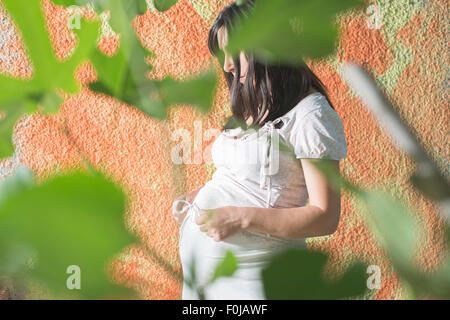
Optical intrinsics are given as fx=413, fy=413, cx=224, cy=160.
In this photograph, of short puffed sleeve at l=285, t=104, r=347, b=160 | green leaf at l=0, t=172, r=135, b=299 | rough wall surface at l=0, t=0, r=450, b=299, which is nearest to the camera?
green leaf at l=0, t=172, r=135, b=299

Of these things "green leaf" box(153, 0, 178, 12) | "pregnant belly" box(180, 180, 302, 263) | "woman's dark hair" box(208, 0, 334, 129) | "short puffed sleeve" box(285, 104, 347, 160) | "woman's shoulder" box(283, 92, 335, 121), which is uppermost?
"woman's dark hair" box(208, 0, 334, 129)

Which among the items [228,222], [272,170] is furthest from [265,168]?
[228,222]

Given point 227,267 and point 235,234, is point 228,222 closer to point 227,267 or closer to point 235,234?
point 235,234

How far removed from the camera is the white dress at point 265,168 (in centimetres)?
68

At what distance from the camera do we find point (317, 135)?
671 millimetres

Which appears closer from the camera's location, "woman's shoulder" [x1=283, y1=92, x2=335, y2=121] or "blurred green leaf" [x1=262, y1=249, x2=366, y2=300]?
"blurred green leaf" [x1=262, y1=249, x2=366, y2=300]

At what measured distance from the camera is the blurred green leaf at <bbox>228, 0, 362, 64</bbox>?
0.17 feet

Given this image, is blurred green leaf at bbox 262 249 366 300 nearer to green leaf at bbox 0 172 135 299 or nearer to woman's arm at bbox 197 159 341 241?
green leaf at bbox 0 172 135 299

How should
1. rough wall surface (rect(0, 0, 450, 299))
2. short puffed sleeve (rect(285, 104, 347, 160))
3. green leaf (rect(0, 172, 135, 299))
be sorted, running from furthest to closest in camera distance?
rough wall surface (rect(0, 0, 450, 299))
short puffed sleeve (rect(285, 104, 347, 160))
green leaf (rect(0, 172, 135, 299))

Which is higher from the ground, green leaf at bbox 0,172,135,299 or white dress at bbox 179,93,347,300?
white dress at bbox 179,93,347,300

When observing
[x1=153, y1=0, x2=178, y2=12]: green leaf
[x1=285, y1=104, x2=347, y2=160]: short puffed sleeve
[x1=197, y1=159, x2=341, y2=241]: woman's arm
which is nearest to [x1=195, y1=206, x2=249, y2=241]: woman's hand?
[x1=197, y1=159, x2=341, y2=241]: woman's arm

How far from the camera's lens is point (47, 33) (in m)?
0.07

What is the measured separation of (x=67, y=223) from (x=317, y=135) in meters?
0.65
